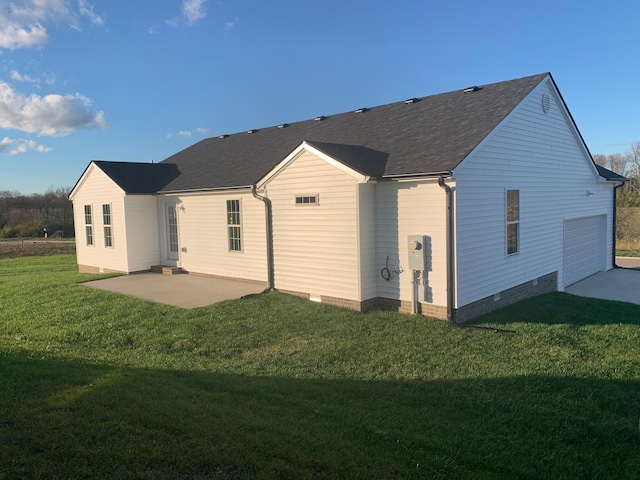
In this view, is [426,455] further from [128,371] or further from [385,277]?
[385,277]

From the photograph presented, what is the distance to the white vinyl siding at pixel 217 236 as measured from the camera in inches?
538

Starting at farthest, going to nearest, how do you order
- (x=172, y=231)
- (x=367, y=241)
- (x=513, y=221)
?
(x=172, y=231), (x=513, y=221), (x=367, y=241)

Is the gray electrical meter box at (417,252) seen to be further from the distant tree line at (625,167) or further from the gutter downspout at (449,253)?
the distant tree line at (625,167)

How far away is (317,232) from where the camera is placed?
36.2ft

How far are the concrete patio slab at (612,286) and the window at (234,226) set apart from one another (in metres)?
9.64

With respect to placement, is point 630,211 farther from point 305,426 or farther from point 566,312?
point 305,426

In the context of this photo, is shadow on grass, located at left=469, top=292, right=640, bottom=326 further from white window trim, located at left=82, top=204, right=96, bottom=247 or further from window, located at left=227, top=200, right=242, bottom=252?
white window trim, located at left=82, top=204, right=96, bottom=247

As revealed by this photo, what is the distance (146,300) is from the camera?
464 inches

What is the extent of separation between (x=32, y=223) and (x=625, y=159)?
62.4 metres

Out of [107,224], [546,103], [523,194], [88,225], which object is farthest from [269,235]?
[88,225]

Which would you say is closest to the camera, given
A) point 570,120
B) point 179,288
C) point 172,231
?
point 179,288

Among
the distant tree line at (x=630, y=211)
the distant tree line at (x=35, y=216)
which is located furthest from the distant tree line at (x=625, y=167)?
the distant tree line at (x=35, y=216)

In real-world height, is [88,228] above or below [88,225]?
below

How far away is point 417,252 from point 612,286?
7953 millimetres
